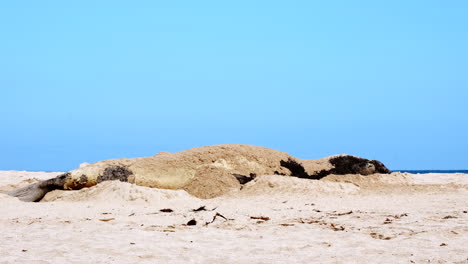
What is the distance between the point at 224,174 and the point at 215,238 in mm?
6572

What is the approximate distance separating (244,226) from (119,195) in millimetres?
4523

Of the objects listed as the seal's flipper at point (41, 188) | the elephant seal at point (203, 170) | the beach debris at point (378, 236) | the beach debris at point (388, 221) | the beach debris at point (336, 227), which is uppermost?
the elephant seal at point (203, 170)

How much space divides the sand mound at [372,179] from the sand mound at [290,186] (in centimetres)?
51

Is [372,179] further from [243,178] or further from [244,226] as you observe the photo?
[244,226]

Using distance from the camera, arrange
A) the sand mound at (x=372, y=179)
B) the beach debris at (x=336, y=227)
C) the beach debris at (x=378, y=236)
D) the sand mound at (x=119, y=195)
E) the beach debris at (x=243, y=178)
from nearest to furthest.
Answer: the beach debris at (x=378, y=236) → the beach debris at (x=336, y=227) → the sand mound at (x=119, y=195) → the beach debris at (x=243, y=178) → the sand mound at (x=372, y=179)

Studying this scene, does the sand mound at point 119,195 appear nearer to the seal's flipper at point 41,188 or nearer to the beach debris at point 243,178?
the seal's flipper at point 41,188

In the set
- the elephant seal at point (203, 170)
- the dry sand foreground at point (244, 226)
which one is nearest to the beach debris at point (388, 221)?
the dry sand foreground at point (244, 226)

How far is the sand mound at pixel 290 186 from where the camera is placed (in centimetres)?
1224

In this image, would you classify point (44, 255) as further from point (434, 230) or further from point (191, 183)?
point (191, 183)

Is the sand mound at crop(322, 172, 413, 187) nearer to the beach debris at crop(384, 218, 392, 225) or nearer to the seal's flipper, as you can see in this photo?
the beach debris at crop(384, 218, 392, 225)

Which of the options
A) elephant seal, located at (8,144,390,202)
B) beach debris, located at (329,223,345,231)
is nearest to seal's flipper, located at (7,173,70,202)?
elephant seal, located at (8,144,390,202)

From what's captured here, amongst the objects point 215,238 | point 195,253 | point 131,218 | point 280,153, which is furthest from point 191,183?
point 195,253

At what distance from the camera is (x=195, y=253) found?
5.80 m

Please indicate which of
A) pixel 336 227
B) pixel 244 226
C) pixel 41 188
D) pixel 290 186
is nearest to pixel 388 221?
pixel 336 227
